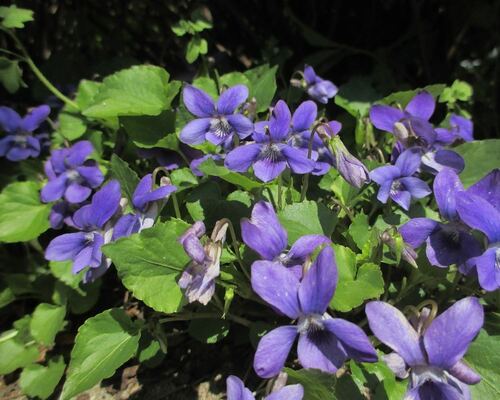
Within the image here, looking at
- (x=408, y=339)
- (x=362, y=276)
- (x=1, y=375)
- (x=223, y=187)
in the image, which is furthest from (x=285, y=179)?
(x=1, y=375)

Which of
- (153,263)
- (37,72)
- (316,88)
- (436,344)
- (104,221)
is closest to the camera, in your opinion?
(436,344)

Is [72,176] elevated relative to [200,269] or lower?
lower

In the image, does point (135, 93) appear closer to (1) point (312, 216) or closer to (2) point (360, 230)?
(1) point (312, 216)

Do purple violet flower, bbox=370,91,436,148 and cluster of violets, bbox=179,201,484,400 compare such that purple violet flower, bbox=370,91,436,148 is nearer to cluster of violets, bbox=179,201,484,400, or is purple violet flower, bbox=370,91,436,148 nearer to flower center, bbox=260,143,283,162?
flower center, bbox=260,143,283,162

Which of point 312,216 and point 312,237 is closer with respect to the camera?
point 312,237

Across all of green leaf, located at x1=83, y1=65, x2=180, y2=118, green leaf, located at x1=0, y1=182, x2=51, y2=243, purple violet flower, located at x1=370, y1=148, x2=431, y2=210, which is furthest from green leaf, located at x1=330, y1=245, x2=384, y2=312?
green leaf, located at x1=0, y1=182, x2=51, y2=243

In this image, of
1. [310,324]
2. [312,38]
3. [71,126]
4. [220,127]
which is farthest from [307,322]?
[312,38]
